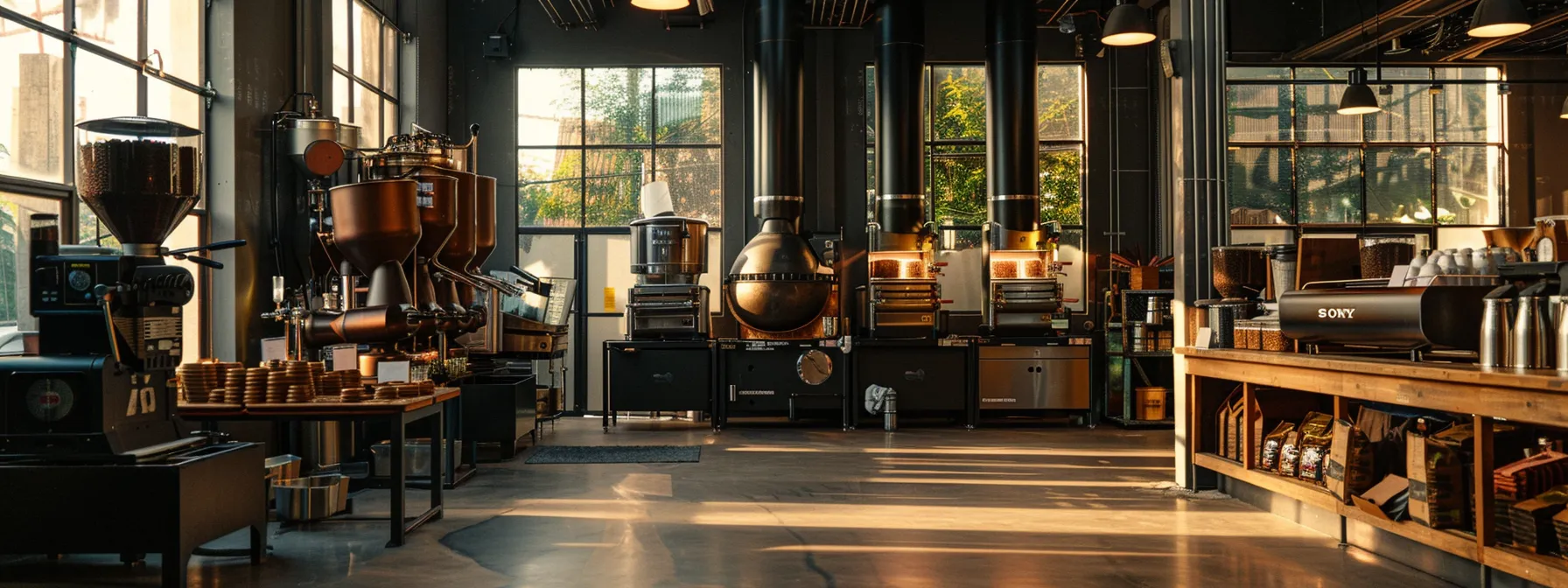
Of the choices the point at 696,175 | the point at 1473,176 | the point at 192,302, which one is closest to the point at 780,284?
the point at 696,175

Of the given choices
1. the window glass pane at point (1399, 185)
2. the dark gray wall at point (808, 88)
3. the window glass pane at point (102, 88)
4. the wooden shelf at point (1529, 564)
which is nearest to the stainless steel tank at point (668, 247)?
the dark gray wall at point (808, 88)

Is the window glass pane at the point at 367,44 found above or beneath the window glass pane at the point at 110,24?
above

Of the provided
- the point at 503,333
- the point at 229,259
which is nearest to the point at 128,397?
the point at 229,259

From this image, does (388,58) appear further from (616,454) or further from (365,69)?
(616,454)

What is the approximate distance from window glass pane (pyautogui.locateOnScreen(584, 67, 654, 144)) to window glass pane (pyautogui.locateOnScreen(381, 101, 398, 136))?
71.7 inches

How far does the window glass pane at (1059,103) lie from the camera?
36.5 ft

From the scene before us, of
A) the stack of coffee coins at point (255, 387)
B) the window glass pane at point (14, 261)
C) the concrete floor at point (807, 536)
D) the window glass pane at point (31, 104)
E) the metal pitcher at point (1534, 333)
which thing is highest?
the window glass pane at point (31, 104)

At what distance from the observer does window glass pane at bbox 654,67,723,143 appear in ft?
36.7

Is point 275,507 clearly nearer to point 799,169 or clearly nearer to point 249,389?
point 249,389

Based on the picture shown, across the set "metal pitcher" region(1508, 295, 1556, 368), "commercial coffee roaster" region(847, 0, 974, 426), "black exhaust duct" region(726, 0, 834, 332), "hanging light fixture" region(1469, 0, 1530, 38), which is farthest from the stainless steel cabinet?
"metal pitcher" region(1508, 295, 1556, 368)

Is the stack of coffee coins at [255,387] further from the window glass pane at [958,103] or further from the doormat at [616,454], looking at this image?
the window glass pane at [958,103]

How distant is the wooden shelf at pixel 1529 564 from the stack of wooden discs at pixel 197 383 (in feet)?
14.6

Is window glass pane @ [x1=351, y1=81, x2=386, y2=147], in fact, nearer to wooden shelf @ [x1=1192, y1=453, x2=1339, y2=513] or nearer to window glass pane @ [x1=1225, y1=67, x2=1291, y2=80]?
wooden shelf @ [x1=1192, y1=453, x2=1339, y2=513]

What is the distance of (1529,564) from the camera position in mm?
3389
